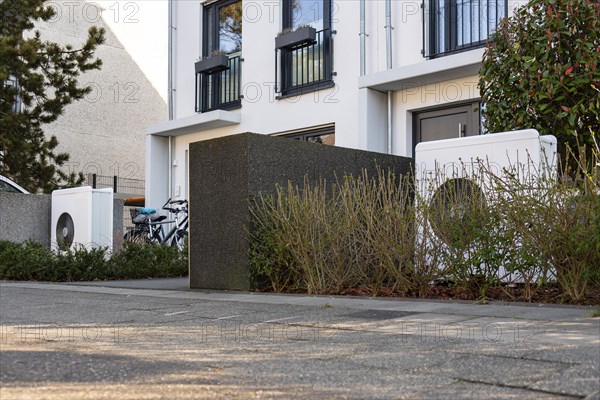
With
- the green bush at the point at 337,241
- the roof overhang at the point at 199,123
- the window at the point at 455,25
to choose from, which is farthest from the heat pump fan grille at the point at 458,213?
the roof overhang at the point at 199,123

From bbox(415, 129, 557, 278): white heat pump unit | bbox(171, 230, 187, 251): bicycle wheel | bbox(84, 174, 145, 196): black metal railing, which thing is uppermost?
bbox(84, 174, 145, 196): black metal railing

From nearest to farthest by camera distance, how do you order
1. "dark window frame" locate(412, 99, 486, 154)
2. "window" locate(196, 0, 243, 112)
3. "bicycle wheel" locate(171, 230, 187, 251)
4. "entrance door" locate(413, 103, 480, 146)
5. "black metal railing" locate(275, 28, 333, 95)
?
"dark window frame" locate(412, 99, 486, 154) → "entrance door" locate(413, 103, 480, 146) → "bicycle wheel" locate(171, 230, 187, 251) → "black metal railing" locate(275, 28, 333, 95) → "window" locate(196, 0, 243, 112)

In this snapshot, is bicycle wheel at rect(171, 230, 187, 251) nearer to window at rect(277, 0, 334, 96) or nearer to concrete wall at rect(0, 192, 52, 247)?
concrete wall at rect(0, 192, 52, 247)

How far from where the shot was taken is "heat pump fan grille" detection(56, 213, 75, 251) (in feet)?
41.5

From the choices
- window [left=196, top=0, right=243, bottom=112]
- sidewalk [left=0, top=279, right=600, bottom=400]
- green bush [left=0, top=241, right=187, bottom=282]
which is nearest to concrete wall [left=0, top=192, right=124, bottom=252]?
green bush [left=0, top=241, right=187, bottom=282]

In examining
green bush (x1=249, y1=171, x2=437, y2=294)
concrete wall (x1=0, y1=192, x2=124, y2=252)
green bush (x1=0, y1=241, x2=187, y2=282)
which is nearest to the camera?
green bush (x1=249, y1=171, x2=437, y2=294)

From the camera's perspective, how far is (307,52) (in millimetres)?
14203

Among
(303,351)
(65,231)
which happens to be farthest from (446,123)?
(303,351)

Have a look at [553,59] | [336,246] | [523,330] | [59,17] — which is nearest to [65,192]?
[336,246]

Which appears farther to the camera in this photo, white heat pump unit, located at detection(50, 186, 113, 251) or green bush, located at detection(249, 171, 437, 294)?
white heat pump unit, located at detection(50, 186, 113, 251)

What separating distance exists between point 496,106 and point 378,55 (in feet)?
15.9

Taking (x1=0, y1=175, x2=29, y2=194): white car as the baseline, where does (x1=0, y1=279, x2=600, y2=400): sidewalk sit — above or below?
below

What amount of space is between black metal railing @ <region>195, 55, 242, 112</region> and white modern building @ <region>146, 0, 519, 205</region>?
2 cm

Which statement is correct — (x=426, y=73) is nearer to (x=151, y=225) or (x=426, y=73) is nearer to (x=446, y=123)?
(x=446, y=123)
